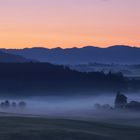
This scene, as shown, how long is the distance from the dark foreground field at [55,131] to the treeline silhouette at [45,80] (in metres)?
91.1

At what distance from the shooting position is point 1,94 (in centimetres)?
14325

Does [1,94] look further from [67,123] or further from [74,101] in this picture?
[67,123]

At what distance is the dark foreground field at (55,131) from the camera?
4106 centimetres

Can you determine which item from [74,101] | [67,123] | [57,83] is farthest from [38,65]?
[67,123]

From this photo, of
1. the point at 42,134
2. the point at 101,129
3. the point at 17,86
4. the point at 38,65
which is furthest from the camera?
the point at 38,65

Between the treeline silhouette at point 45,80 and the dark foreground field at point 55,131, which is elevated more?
the treeline silhouette at point 45,80

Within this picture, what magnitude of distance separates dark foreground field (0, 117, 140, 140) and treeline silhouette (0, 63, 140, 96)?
299ft

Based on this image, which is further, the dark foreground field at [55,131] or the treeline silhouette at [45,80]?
the treeline silhouette at [45,80]

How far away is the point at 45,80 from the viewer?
147500 mm

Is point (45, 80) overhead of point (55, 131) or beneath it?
overhead

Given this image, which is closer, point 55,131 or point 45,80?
point 55,131

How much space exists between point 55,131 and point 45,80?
341ft

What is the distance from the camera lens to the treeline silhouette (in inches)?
5664

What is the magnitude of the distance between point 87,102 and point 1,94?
20.9 m
